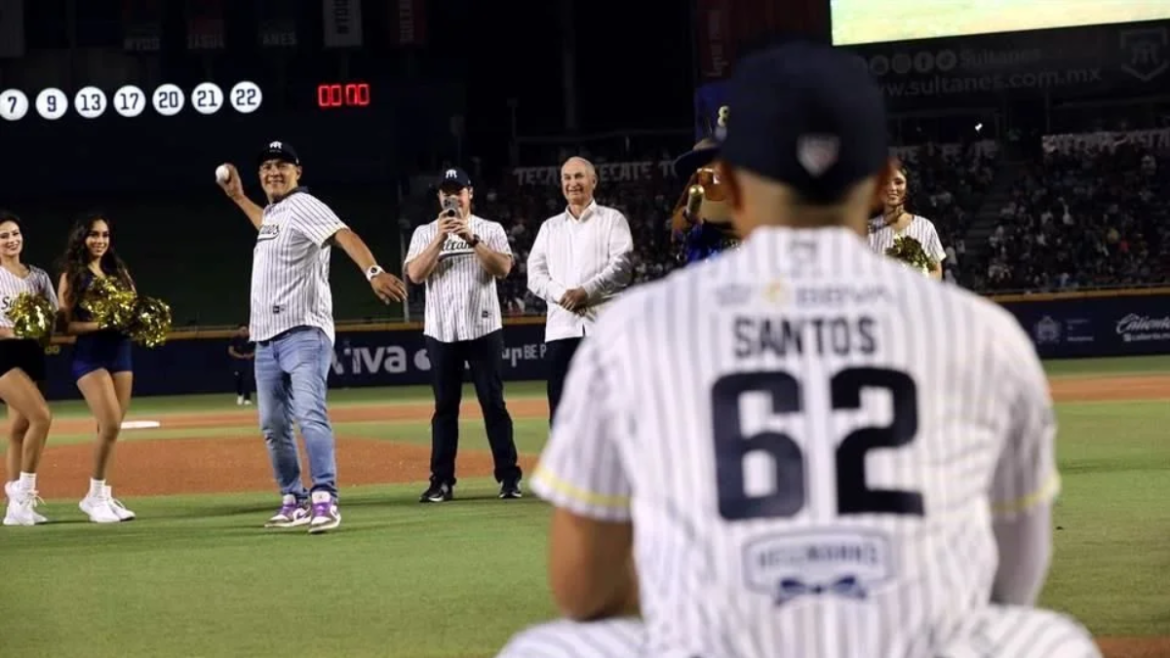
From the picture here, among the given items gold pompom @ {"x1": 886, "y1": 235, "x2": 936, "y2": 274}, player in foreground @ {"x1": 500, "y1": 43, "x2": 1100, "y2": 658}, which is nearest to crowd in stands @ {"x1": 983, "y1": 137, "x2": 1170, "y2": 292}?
gold pompom @ {"x1": 886, "y1": 235, "x2": 936, "y2": 274}

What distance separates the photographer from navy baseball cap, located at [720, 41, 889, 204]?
2555 mm

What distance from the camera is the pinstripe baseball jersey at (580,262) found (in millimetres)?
12070

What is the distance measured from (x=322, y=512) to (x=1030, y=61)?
2925 cm

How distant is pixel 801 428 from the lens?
247 centimetres

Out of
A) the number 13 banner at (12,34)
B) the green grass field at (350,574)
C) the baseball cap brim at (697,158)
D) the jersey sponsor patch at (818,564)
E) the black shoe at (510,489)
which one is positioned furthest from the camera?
the number 13 banner at (12,34)

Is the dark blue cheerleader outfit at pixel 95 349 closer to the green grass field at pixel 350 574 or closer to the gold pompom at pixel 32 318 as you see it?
the gold pompom at pixel 32 318

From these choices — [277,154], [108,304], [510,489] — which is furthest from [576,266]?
[108,304]

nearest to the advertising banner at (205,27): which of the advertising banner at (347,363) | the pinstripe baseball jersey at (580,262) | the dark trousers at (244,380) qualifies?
the advertising banner at (347,363)

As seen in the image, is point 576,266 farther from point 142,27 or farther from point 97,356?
point 142,27

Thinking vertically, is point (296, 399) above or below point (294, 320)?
below

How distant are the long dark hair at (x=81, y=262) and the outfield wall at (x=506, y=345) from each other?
791 inches

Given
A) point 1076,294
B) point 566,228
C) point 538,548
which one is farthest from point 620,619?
point 1076,294

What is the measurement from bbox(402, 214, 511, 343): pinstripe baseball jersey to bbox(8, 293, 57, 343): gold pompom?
245cm

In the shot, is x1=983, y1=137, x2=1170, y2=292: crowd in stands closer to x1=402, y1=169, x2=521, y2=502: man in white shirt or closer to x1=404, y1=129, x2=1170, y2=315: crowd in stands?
x1=404, y1=129, x2=1170, y2=315: crowd in stands
